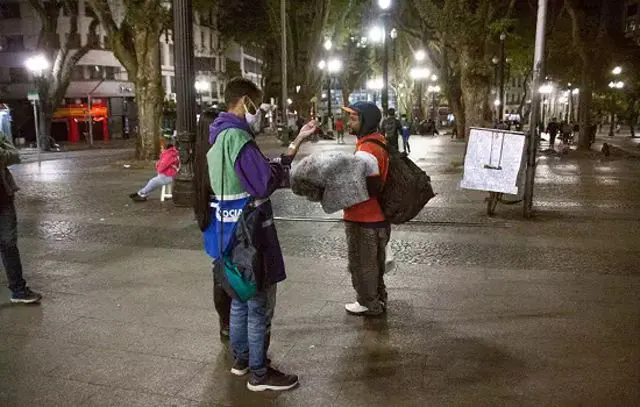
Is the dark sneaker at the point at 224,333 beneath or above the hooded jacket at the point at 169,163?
beneath

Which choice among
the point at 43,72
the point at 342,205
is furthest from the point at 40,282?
the point at 43,72

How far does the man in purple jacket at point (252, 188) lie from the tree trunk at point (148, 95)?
1615cm

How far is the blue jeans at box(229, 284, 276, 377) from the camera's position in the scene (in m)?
3.78

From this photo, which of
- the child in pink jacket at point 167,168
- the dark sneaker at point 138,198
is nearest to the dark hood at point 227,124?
the child in pink jacket at point 167,168

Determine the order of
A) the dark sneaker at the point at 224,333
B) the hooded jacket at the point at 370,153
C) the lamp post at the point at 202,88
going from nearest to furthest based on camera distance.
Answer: the dark sneaker at the point at 224,333 → the hooded jacket at the point at 370,153 → the lamp post at the point at 202,88

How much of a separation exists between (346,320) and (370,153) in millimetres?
1429

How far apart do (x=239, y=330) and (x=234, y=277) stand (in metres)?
0.47

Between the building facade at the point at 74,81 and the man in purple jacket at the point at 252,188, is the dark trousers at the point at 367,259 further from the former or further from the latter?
the building facade at the point at 74,81

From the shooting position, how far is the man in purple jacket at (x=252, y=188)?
11.7ft

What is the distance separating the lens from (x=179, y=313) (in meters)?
5.29

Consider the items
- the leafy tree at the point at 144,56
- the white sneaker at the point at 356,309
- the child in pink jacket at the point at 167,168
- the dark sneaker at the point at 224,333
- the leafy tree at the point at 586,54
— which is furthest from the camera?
the leafy tree at the point at 586,54

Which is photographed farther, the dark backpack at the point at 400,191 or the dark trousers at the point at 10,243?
the dark trousers at the point at 10,243

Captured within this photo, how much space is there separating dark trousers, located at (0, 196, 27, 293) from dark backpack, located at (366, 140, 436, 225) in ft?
10.7

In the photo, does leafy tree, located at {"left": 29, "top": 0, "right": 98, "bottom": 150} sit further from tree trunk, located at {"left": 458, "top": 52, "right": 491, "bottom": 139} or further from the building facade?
tree trunk, located at {"left": 458, "top": 52, "right": 491, "bottom": 139}
